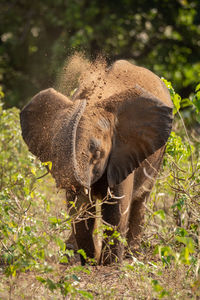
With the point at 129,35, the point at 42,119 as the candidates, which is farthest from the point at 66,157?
the point at 129,35

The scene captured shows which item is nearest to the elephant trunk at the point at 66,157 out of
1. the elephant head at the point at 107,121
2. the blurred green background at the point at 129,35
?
the elephant head at the point at 107,121

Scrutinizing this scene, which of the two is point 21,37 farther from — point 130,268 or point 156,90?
point 130,268

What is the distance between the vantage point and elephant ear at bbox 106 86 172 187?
5.32 metres

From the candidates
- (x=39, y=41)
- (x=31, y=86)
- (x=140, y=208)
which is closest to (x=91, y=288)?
(x=140, y=208)

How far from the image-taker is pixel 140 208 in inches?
248

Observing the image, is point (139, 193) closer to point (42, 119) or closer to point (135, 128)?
point (135, 128)

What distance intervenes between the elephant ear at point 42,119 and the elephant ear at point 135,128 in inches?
18.2

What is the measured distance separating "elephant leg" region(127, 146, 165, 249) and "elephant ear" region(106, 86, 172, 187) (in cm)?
57

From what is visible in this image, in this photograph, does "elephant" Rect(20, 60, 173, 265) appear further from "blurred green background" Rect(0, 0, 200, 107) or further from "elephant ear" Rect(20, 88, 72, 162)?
"blurred green background" Rect(0, 0, 200, 107)

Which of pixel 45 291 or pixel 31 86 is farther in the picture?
pixel 31 86

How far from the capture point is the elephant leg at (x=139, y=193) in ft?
19.9

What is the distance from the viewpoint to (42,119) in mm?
5375

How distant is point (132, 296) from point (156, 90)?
8.89 feet

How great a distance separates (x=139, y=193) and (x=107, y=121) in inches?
49.2
